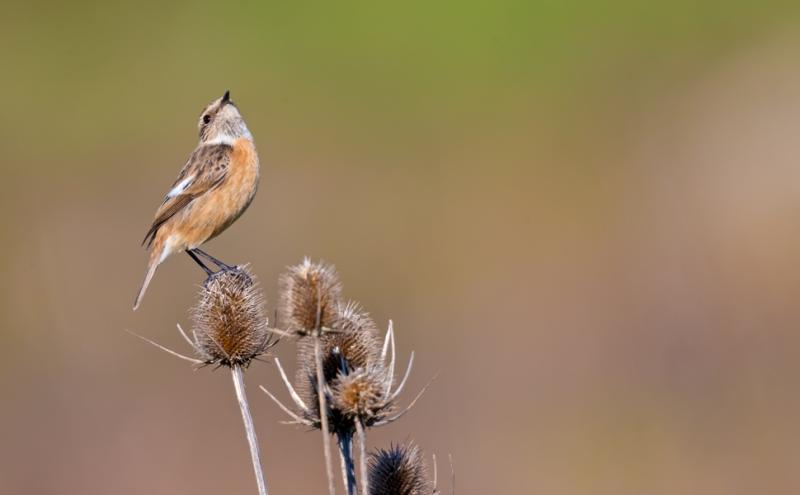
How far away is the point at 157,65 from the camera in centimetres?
2303

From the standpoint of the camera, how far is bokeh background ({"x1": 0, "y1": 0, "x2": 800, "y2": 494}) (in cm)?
1188

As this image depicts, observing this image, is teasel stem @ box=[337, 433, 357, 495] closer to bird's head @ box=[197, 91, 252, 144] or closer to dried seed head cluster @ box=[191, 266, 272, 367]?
dried seed head cluster @ box=[191, 266, 272, 367]

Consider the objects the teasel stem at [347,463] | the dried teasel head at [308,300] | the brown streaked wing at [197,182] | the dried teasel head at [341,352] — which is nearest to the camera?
the teasel stem at [347,463]

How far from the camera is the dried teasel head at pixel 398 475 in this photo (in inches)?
212

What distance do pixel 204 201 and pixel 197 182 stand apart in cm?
17

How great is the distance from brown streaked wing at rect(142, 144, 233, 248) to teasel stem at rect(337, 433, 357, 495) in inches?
146

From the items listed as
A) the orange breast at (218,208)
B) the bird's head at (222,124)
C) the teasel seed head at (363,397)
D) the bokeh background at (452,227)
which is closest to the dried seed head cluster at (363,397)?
the teasel seed head at (363,397)

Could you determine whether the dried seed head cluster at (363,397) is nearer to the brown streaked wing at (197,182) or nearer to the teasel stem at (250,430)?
the teasel stem at (250,430)

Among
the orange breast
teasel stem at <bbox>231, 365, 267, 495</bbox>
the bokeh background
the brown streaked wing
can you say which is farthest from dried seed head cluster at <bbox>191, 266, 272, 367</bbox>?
the bokeh background

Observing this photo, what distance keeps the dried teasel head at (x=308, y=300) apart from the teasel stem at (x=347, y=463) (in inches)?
19.2

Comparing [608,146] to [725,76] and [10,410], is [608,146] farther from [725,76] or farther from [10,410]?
[10,410]

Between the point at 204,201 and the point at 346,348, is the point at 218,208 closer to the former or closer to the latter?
the point at 204,201

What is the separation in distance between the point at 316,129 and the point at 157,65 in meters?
4.42

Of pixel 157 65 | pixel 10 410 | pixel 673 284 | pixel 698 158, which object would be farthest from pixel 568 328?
pixel 157 65
